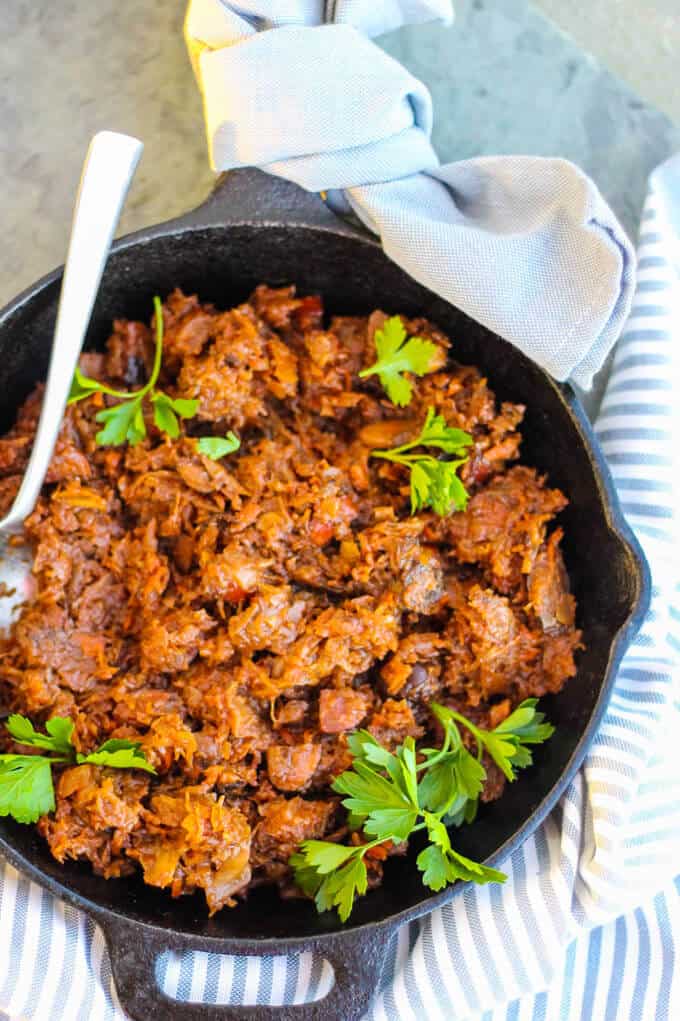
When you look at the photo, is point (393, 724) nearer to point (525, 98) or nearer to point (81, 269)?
point (81, 269)

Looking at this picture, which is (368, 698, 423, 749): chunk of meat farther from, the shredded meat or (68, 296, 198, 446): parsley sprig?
(68, 296, 198, 446): parsley sprig

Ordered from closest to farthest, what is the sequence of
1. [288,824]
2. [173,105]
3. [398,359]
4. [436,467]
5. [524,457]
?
[288,824]
[436,467]
[398,359]
[524,457]
[173,105]

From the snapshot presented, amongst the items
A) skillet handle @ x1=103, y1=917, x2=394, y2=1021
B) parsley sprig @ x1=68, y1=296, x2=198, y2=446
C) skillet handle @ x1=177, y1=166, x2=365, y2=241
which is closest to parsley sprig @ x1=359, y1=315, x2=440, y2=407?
skillet handle @ x1=177, y1=166, x2=365, y2=241

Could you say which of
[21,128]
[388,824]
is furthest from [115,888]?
[21,128]

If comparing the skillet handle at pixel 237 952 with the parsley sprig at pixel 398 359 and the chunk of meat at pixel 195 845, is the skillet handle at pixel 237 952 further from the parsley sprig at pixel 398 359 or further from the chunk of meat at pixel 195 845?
the parsley sprig at pixel 398 359

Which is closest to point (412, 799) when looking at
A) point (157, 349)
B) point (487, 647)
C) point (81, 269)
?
point (487, 647)
